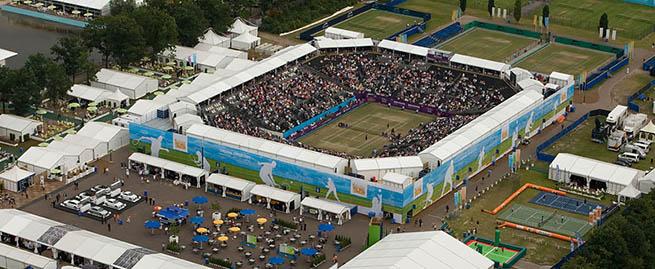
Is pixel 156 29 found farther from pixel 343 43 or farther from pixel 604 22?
pixel 604 22

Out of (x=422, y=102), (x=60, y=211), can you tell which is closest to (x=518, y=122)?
(x=422, y=102)

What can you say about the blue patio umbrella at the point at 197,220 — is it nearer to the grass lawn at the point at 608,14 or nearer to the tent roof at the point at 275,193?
the tent roof at the point at 275,193

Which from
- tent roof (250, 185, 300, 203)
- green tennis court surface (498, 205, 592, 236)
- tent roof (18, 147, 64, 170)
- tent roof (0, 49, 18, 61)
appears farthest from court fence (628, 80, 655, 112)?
tent roof (0, 49, 18, 61)

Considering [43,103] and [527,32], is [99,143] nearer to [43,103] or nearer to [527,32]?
[43,103]

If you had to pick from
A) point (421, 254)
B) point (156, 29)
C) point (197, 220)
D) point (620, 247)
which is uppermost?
point (156, 29)

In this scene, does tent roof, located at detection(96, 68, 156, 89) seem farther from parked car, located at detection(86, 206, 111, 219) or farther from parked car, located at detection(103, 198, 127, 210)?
parked car, located at detection(86, 206, 111, 219)

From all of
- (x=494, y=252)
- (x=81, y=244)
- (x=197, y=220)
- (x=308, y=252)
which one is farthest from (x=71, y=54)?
(x=494, y=252)

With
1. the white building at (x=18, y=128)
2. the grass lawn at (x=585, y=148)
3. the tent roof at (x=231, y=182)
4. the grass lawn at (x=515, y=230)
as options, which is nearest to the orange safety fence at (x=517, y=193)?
the grass lawn at (x=515, y=230)

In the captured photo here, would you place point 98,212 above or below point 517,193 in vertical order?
above
